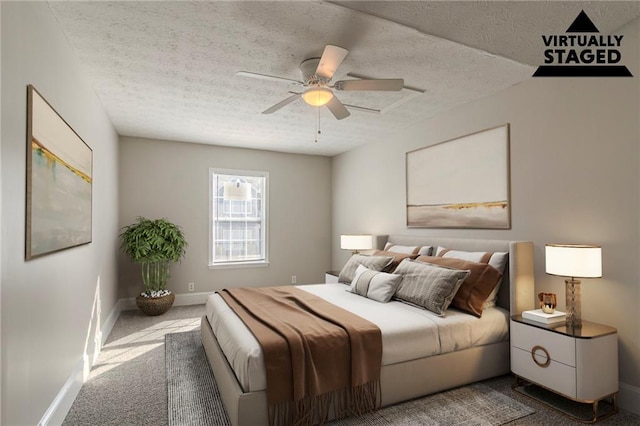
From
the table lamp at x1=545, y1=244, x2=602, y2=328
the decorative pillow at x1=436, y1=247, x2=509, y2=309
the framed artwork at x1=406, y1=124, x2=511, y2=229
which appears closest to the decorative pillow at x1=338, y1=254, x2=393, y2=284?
the decorative pillow at x1=436, y1=247, x2=509, y2=309

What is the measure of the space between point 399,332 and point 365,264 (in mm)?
1420

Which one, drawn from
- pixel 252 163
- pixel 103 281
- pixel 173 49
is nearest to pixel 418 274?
pixel 173 49

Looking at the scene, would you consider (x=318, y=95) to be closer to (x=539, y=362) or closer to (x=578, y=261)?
(x=578, y=261)

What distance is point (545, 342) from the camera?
2477 mm

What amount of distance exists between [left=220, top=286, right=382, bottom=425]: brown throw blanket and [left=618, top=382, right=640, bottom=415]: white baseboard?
1717mm

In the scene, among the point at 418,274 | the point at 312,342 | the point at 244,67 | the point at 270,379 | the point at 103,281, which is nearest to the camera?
the point at 270,379

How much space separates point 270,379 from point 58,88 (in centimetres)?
228

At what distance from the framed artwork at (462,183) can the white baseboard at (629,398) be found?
4.75 ft

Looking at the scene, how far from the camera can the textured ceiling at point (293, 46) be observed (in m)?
2.10

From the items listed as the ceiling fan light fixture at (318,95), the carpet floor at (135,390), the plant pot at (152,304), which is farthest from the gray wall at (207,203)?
the ceiling fan light fixture at (318,95)

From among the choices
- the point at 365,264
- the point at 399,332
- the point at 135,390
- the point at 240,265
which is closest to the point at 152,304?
the point at 240,265

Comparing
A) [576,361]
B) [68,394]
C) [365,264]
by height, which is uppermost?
[365,264]

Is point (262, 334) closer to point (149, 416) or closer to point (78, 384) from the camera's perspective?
point (149, 416)

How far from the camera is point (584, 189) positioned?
2672mm
